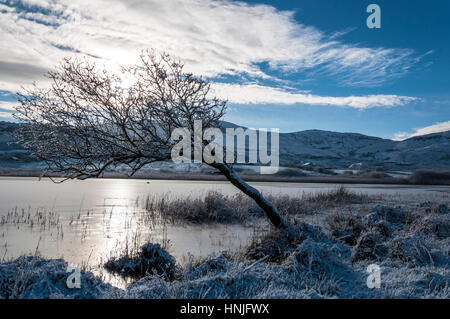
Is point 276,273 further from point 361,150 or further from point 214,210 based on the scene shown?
point 361,150

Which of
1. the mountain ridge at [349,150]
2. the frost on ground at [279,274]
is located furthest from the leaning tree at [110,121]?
the mountain ridge at [349,150]

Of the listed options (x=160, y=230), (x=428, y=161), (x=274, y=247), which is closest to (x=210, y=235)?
(x=160, y=230)

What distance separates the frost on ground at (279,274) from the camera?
399cm

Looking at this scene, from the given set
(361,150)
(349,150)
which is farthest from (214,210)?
(361,150)

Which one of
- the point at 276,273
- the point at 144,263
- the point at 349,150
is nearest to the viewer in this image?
the point at 276,273

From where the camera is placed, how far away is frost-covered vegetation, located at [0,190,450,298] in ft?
13.1

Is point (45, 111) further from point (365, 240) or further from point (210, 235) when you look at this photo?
point (365, 240)

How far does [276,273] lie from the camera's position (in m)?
4.72

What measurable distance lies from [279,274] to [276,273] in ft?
0.28

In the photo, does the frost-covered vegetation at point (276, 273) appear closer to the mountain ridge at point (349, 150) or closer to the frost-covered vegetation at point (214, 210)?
the frost-covered vegetation at point (214, 210)

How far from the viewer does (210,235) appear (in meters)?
10.3

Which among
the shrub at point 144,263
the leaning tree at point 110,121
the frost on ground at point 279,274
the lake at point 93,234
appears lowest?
the lake at point 93,234

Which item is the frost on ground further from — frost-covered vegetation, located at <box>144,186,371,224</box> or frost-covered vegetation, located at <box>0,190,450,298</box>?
frost-covered vegetation, located at <box>144,186,371,224</box>
